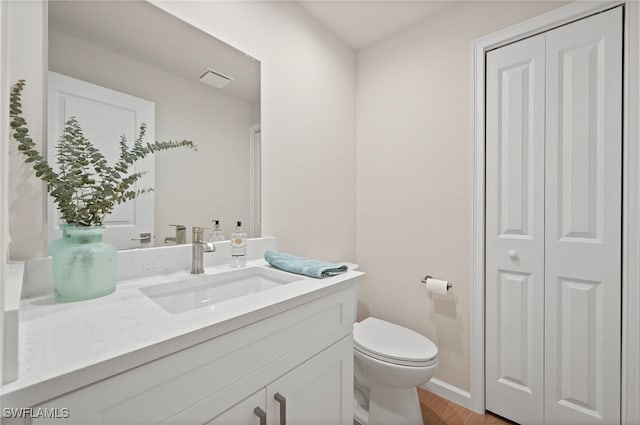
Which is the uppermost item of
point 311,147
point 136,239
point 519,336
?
point 311,147

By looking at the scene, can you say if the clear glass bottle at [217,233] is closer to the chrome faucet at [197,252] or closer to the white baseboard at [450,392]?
the chrome faucet at [197,252]

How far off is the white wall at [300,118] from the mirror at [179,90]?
0.07 m

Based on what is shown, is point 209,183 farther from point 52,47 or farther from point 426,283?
point 426,283

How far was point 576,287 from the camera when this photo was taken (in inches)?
51.1

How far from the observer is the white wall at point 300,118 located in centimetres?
140

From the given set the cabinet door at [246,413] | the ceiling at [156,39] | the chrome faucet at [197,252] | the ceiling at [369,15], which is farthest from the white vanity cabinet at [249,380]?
the ceiling at [369,15]

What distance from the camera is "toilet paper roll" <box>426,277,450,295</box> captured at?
1.60 metres

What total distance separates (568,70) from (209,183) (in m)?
1.79

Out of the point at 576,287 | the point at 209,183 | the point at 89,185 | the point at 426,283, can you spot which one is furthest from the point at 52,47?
the point at 576,287

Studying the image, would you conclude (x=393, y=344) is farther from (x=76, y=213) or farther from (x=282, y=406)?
(x=76, y=213)

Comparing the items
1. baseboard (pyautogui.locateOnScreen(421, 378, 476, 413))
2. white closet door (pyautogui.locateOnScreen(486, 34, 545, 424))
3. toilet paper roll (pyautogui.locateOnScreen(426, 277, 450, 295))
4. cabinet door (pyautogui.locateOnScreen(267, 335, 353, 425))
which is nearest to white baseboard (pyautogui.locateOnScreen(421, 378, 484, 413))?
baseboard (pyautogui.locateOnScreen(421, 378, 476, 413))

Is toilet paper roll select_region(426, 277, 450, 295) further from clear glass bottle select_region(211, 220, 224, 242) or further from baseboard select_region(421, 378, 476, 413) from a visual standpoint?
clear glass bottle select_region(211, 220, 224, 242)

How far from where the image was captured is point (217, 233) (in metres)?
1.27

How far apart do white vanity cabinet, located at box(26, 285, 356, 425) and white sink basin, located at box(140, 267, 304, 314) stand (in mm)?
240
